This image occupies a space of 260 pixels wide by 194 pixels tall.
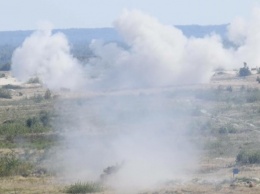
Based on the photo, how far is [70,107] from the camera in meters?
55.4

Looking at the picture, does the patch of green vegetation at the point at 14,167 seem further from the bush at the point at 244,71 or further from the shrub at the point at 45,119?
the bush at the point at 244,71

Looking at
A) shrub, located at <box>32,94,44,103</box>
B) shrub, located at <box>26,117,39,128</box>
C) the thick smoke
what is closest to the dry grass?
shrub, located at <box>32,94,44,103</box>

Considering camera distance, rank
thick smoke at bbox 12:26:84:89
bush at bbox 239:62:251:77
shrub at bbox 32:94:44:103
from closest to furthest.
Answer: thick smoke at bbox 12:26:84:89 < shrub at bbox 32:94:44:103 < bush at bbox 239:62:251:77

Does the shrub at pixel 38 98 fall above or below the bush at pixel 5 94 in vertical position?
below

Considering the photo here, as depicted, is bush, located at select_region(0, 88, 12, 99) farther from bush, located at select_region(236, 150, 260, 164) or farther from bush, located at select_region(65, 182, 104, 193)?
bush, located at select_region(65, 182, 104, 193)

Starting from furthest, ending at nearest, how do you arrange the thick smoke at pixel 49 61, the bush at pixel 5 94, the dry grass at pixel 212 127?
the bush at pixel 5 94
the thick smoke at pixel 49 61
the dry grass at pixel 212 127

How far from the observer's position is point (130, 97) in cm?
5706

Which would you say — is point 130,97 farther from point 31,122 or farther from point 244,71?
point 244,71

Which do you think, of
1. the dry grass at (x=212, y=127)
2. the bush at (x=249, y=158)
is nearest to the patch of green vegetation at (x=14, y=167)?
the dry grass at (x=212, y=127)

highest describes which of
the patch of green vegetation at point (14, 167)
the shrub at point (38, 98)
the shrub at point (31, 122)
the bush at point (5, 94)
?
the bush at point (5, 94)

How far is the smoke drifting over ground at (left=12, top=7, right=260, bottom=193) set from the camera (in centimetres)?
3066

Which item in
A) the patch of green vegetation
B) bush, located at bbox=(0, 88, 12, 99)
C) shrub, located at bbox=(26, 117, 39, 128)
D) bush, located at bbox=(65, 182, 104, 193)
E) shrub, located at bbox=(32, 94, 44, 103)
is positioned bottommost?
bush, located at bbox=(65, 182, 104, 193)

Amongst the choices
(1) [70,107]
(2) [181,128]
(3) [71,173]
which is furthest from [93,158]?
(1) [70,107]

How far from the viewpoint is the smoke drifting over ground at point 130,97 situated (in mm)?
30656
